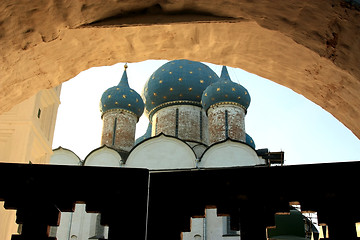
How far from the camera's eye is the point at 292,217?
10922 millimetres

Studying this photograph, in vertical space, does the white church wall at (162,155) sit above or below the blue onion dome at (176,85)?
below

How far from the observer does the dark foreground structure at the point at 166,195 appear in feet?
6.73

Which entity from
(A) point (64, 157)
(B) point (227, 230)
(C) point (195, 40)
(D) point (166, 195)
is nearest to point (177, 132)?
(A) point (64, 157)

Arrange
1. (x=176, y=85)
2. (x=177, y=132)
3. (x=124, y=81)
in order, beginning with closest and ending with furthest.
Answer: (x=177, y=132), (x=176, y=85), (x=124, y=81)

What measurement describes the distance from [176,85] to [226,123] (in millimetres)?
3897

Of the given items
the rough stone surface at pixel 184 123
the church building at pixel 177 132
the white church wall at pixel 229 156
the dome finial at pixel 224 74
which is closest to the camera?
the church building at pixel 177 132

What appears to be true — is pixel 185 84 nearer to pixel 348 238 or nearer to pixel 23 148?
pixel 23 148

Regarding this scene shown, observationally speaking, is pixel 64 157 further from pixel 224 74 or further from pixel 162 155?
pixel 224 74

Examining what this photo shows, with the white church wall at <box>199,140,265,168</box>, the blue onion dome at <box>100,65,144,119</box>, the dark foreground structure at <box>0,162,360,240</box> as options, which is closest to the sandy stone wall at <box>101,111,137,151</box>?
the blue onion dome at <box>100,65,144,119</box>

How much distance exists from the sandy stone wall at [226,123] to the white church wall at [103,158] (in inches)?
178

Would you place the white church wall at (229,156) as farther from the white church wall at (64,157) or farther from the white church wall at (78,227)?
the white church wall at (64,157)

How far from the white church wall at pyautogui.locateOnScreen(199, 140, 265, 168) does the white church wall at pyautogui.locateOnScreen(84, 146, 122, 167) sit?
389cm

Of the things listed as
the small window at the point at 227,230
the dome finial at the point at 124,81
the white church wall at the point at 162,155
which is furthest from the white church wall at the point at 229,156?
the dome finial at the point at 124,81

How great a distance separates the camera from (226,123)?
66.3 ft
